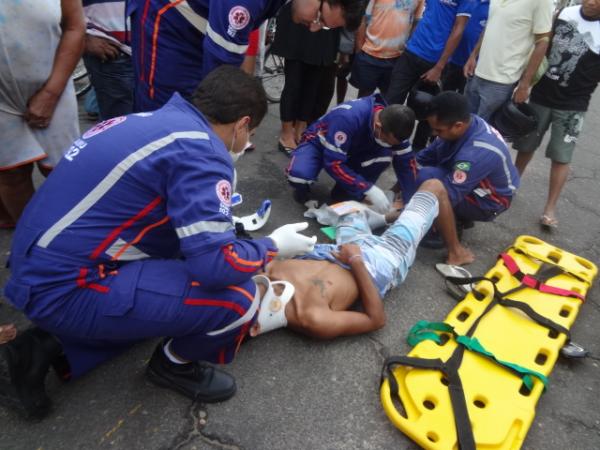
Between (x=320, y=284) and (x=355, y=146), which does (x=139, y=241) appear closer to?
(x=320, y=284)

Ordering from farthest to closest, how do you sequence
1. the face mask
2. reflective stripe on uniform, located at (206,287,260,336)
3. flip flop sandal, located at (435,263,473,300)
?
the face mask, flip flop sandal, located at (435,263,473,300), reflective stripe on uniform, located at (206,287,260,336)

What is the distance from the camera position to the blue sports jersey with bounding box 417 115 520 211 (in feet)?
9.29

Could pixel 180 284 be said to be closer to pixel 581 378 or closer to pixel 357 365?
pixel 357 365

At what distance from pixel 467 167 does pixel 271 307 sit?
5.32ft

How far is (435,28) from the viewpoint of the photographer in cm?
372

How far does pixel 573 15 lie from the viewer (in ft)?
10.1

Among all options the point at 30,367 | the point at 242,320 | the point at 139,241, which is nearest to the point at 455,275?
the point at 242,320

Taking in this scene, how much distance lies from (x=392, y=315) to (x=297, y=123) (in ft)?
7.59

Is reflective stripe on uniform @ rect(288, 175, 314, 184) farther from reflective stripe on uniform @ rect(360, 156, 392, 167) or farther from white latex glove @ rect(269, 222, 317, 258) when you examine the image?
white latex glove @ rect(269, 222, 317, 258)

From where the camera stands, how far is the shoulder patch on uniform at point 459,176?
9.34 feet

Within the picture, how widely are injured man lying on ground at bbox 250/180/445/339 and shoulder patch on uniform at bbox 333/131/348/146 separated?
1.90 feet

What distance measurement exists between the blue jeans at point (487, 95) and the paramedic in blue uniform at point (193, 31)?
1725 mm

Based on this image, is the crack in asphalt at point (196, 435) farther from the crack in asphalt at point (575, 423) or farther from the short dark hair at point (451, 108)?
the short dark hair at point (451, 108)

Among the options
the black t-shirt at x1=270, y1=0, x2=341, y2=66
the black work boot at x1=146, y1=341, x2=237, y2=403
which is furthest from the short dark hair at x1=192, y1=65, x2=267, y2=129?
the black t-shirt at x1=270, y1=0, x2=341, y2=66
